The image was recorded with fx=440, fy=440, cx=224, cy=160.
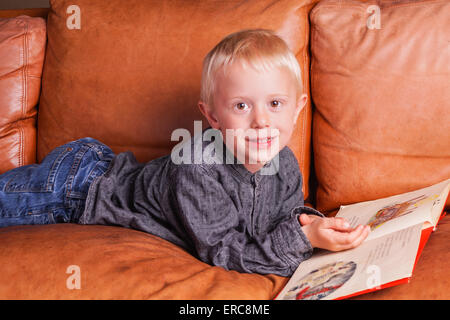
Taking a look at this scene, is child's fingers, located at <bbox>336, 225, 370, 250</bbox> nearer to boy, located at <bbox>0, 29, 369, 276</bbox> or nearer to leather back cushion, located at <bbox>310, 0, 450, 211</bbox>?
boy, located at <bbox>0, 29, 369, 276</bbox>

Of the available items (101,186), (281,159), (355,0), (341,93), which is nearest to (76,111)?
(101,186)

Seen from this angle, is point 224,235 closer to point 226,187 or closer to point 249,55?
point 226,187

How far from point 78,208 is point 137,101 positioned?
1.22 feet

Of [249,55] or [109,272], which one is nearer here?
[109,272]

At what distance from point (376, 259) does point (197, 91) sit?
0.74m

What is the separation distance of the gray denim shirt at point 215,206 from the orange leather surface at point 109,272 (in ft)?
0.17

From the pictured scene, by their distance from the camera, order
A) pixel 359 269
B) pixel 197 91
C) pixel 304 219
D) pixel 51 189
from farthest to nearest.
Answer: pixel 197 91
pixel 51 189
pixel 304 219
pixel 359 269

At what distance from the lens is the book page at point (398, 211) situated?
0.85 metres

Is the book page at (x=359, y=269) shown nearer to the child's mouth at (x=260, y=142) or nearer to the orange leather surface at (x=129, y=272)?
the orange leather surface at (x=129, y=272)

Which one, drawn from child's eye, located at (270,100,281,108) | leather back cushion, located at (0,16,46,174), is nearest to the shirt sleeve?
child's eye, located at (270,100,281,108)

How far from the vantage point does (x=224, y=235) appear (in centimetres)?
98

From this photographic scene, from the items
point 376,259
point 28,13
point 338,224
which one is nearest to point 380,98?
point 338,224

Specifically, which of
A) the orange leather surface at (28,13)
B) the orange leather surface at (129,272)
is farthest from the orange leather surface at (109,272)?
the orange leather surface at (28,13)
